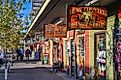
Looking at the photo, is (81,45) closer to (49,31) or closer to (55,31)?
(55,31)

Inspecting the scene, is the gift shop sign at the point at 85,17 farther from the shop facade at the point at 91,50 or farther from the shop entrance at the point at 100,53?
the shop entrance at the point at 100,53

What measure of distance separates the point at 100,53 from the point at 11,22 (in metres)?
3.78

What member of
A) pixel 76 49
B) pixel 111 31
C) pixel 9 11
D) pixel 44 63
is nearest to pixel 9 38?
pixel 9 11

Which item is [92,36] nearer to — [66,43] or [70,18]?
[70,18]

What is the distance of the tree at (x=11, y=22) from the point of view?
609 inches

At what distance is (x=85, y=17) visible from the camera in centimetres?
1187

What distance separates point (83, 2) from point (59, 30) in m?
5.43

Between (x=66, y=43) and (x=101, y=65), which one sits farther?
(x=66, y=43)

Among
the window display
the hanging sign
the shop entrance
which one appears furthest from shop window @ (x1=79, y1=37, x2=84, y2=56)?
the window display

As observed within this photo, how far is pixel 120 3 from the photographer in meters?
12.9

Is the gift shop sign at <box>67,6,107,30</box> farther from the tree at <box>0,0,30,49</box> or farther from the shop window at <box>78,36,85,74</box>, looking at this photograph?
the shop window at <box>78,36,85,74</box>

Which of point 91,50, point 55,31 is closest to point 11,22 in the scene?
point 91,50

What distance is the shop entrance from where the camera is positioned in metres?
15.2

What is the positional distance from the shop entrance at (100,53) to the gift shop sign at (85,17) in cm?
309
